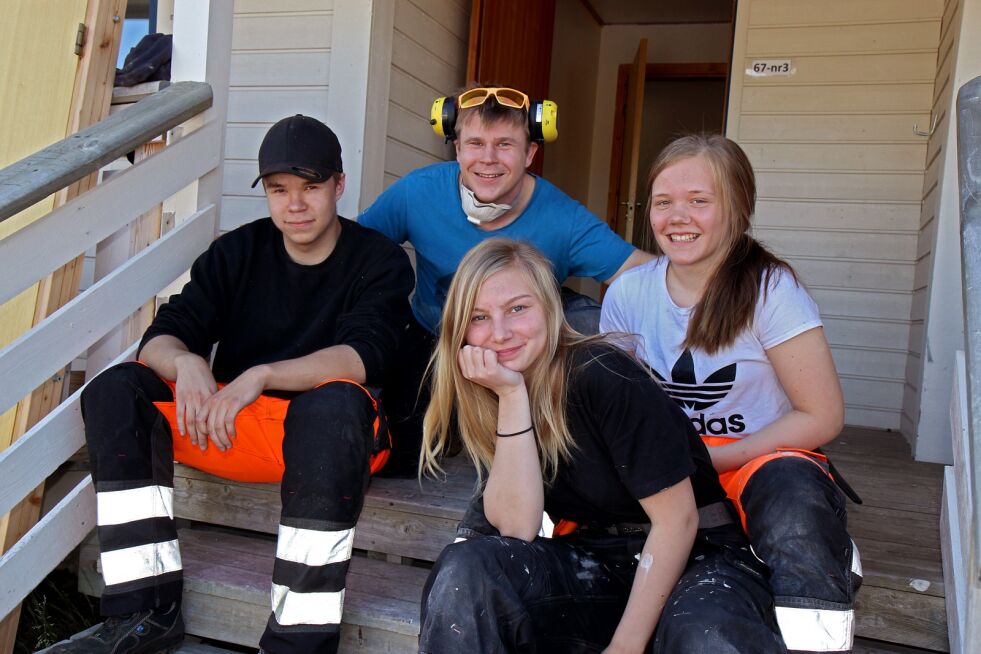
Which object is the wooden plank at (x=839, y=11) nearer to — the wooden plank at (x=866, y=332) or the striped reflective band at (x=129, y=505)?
the wooden plank at (x=866, y=332)

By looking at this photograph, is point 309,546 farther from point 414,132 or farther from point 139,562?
point 414,132

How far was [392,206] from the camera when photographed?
289 cm

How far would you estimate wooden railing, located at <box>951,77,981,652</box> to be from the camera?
1.22 metres

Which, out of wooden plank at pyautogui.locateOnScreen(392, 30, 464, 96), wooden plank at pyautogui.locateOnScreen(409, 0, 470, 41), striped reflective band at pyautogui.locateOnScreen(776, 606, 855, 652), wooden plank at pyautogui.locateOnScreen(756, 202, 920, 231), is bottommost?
striped reflective band at pyautogui.locateOnScreen(776, 606, 855, 652)

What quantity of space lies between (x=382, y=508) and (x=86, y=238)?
115 cm

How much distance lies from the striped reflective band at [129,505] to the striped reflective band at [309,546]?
1.21 ft

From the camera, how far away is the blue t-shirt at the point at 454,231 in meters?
2.75

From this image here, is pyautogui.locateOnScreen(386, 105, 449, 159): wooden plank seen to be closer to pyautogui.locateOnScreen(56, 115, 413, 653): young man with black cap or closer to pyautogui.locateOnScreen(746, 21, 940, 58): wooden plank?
pyautogui.locateOnScreen(56, 115, 413, 653): young man with black cap

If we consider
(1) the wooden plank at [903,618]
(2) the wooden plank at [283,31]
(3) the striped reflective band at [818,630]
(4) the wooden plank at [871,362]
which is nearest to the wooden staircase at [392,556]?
(1) the wooden plank at [903,618]

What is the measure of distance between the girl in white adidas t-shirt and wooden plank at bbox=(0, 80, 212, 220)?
143 cm

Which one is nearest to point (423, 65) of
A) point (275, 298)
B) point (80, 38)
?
point (80, 38)

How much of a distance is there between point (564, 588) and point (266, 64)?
9.97ft

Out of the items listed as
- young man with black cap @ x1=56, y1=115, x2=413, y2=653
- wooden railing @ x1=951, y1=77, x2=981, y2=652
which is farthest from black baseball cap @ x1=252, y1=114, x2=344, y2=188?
wooden railing @ x1=951, y1=77, x2=981, y2=652

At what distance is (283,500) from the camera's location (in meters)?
1.95
